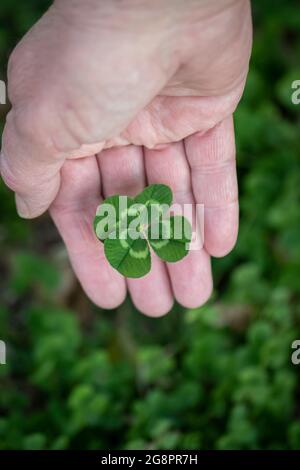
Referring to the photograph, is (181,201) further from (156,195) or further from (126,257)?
(126,257)

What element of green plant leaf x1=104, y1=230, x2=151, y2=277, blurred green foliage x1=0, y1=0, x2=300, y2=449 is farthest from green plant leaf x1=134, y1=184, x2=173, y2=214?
blurred green foliage x1=0, y1=0, x2=300, y2=449

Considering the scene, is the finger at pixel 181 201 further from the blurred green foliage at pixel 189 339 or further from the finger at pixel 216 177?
the blurred green foliage at pixel 189 339

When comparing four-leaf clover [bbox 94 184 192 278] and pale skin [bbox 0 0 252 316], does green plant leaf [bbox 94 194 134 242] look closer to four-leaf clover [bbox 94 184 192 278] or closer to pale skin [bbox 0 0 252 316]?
four-leaf clover [bbox 94 184 192 278]

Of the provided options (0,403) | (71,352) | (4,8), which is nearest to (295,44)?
(4,8)

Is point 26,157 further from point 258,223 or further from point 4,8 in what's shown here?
point 4,8

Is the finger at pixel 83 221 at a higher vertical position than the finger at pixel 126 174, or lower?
lower

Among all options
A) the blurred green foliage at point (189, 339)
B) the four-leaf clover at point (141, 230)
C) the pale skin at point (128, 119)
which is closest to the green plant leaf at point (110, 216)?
the four-leaf clover at point (141, 230)
